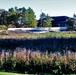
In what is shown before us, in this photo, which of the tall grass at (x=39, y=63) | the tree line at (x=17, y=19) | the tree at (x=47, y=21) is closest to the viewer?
the tall grass at (x=39, y=63)

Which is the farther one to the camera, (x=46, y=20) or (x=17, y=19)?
(x=46, y=20)

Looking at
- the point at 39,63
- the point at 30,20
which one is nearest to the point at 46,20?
the point at 30,20

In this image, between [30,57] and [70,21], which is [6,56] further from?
[70,21]

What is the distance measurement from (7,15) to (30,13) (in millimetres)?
9030

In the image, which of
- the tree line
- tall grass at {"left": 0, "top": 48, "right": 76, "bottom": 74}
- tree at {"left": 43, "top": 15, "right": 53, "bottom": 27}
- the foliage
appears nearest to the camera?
tall grass at {"left": 0, "top": 48, "right": 76, "bottom": 74}

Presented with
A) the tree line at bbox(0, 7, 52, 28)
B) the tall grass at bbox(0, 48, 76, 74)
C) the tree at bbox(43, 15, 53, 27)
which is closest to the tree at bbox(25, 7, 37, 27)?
the tree line at bbox(0, 7, 52, 28)

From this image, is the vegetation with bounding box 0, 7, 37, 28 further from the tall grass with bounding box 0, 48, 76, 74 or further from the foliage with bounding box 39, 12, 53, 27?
the tall grass with bounding box 0, 48, 76, 74

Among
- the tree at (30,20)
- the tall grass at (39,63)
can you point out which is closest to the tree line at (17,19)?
the tree at (30,20)

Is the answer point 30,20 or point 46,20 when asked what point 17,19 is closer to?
point 30,20

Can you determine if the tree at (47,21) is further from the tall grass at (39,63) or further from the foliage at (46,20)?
the tall grass at (39,63)

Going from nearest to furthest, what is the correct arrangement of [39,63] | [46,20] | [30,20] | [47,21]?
[39,63] < [30,20] < [46,20] < [47,21]

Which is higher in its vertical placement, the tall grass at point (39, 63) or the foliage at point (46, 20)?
the foliage at point (46, 20)

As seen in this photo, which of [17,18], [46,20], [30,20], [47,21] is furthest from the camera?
[47,21]

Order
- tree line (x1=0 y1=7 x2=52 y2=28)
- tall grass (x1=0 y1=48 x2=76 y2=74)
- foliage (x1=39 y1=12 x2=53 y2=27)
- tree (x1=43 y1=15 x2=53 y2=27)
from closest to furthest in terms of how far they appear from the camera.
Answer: tall grass (x1=0 y1=48 x2=76 y2=74)
tree line (x1=0 y1=7 x2=52 y2=28)
tree (x1=43 y1=15 x2=53 y2=27)
foliage (x1=39 y1=12 x2=53 y2=27)
